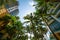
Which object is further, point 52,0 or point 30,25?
point 30,25

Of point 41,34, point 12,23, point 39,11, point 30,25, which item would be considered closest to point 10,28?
point 12,23

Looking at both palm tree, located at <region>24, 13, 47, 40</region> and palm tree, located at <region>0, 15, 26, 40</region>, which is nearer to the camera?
palm tree, located at <region>0, 15, 26, 40</region>

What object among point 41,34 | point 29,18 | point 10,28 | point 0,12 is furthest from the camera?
point 41,34

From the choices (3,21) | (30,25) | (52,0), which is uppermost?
(52,0)

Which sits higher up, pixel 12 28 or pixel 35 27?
pixel 12 28

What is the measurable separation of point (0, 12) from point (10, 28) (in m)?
5.41

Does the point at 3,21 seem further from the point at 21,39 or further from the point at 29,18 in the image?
the point at 29,18

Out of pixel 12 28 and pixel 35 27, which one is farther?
pixel 35 27

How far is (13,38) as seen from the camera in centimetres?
3222

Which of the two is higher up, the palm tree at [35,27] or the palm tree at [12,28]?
the palm tree at [12,28]

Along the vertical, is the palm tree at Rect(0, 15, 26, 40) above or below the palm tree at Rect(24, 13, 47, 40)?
above

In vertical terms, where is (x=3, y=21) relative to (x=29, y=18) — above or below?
above

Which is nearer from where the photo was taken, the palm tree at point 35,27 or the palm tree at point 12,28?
the palm tree at point 12,28

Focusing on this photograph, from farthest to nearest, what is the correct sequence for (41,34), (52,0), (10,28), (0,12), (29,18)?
(41,34)
(29,18)
(0,12)
(10,28)
(52,0)
